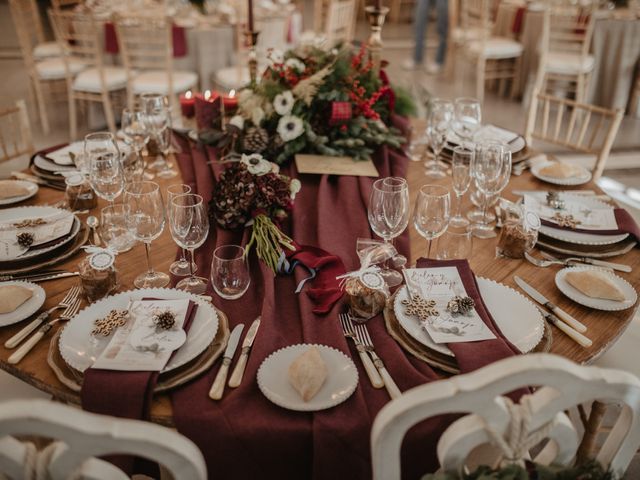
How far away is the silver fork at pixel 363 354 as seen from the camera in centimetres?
102

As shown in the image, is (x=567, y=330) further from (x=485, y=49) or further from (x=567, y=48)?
(x=485, y=49)

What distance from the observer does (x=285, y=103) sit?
188cm

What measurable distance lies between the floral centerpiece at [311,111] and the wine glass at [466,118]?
0.70 feet

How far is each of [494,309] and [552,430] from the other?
426 millimetres

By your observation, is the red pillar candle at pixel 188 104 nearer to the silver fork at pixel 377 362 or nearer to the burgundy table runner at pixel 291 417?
the burgundy table runner at pixel 291 417

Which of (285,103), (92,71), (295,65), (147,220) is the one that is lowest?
(92,71)

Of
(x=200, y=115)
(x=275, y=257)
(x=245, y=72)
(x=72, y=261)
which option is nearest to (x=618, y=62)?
(x=245, y=72)

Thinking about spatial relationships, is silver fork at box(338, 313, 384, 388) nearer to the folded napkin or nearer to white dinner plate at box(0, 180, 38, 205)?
the folded napkin

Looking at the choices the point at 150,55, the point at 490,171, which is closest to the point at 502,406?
the point at 490,171

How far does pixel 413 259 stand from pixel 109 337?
2.49ft

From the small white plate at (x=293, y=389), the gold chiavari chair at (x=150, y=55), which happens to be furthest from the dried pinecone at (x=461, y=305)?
the gold chiavari chair at (x=150, y=55)

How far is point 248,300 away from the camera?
125 centimetres

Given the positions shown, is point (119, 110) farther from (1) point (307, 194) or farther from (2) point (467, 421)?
(2) point (467, 421)

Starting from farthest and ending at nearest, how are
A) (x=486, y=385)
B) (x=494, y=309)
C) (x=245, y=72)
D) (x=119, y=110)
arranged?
(x=119, y=110), (x=245, y=72), (x=494, y=309), (x=486, y=385)
